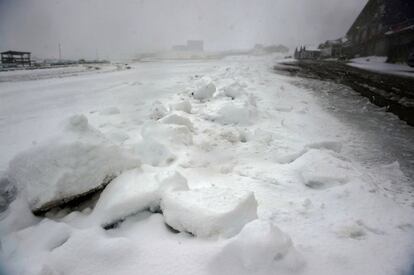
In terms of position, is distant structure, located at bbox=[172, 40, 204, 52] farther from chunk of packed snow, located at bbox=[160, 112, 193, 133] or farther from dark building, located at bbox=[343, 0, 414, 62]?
chunk of packed snow, located at bbox=[160, 112, 193, 133]

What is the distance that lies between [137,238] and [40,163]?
1.13 metres

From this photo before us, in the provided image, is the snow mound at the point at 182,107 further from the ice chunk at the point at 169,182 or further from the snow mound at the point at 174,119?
the ice chunk at the point at 169,182

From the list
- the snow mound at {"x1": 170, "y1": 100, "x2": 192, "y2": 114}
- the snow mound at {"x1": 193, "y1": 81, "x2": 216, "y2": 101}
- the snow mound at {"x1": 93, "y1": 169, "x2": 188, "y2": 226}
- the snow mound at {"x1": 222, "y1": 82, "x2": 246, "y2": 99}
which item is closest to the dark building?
the snow mound at {"x1": 222, "y1": 82, "x2": 246, "y2": 99}

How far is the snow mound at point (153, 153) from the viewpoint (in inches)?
131

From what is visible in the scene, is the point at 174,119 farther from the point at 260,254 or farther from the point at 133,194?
the point at 260,254

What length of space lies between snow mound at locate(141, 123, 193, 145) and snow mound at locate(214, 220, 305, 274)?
212 centimetres

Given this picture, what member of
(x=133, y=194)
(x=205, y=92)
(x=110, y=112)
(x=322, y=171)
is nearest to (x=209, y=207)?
(x=133, y=194)

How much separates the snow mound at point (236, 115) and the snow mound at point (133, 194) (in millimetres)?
2762

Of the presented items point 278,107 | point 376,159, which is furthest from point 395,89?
point 376,159

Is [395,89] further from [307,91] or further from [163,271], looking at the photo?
[163,271]

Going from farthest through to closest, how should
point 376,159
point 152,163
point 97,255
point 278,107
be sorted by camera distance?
point 278,107 → point 376,159 → point 152,163 → point 97,255

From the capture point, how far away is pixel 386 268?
1.77 m

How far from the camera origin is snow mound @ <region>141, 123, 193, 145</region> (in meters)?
3.77

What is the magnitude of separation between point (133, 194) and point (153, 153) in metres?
1.23
